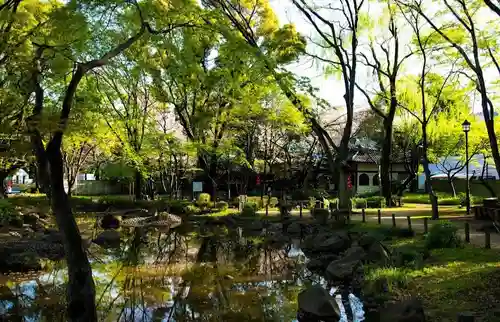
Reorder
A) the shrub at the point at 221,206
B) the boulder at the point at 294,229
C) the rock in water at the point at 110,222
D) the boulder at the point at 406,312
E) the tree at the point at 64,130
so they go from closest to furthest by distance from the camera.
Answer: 1. the boulder at the point at 406,312
2. the tree at the point at 64,130
3. the boulder at the point at 294,229
4. the rock in water at the point at 110,222
5. the shrub at the point at 221,206

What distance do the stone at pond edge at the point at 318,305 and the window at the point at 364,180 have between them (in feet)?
104

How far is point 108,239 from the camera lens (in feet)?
56.7

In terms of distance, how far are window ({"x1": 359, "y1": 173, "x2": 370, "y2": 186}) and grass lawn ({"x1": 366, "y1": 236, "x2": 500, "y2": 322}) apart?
92.2 feet

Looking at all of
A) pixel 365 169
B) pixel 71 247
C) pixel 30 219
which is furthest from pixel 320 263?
pixel 365 169

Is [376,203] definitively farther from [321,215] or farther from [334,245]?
[334,245]

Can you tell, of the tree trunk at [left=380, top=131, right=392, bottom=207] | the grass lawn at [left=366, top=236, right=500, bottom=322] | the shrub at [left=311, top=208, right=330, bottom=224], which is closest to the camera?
the grass lawn at [left=366, top=236, right=500, bottom=322]

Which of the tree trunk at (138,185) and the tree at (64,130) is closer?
the tree at (64,130)

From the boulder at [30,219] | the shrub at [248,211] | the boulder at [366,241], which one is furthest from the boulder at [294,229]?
the boulder at [30,219]

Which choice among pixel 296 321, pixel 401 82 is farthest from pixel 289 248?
pixel 401 82

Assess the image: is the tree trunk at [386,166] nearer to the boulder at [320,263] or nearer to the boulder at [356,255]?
the boulder at [320,263]

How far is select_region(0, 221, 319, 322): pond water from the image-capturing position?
841 cm

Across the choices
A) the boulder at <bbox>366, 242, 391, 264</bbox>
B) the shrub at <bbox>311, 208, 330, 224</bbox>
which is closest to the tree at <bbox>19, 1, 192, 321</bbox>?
the boulder at <bbox>366, 242, 391, 264</bbox>

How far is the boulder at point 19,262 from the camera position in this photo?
1216 centimetres

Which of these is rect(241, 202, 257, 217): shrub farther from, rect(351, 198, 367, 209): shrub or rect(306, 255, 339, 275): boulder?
rect(306, 255, 339, 275): boulder
